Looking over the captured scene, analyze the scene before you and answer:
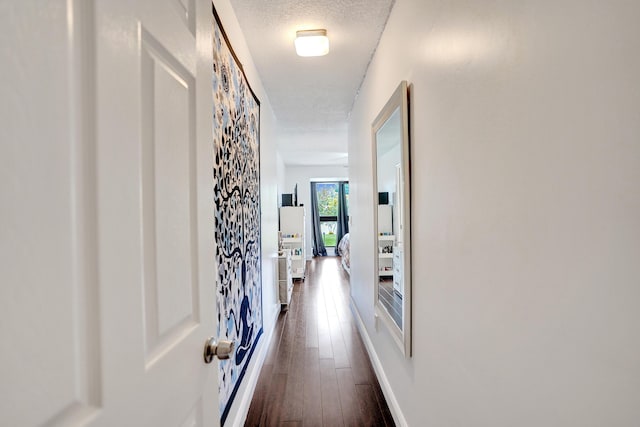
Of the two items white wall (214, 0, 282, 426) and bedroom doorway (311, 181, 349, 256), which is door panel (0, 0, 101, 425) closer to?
white wall (214, 0, 282, 426)

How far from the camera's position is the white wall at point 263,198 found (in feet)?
5.87

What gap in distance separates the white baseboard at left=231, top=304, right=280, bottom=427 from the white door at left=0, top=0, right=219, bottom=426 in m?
1.23

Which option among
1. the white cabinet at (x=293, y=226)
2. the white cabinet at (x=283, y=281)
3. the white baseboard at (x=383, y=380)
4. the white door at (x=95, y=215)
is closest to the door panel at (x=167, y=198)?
the white door at (x=95, y=215)

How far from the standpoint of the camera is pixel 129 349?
518 millimetres

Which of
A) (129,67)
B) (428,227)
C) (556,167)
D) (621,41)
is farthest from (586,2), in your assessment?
(428,227)

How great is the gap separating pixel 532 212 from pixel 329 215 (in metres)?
8.45

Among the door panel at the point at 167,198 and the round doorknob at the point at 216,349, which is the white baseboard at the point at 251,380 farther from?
the door panel at the point at 167,198

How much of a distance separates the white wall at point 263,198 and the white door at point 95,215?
117cm

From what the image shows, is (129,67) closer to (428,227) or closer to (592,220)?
(592,220)

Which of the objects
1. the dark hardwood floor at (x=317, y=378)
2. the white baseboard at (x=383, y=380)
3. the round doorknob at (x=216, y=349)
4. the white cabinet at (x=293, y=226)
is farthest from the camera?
the white cabinet at (x=293, y=226)

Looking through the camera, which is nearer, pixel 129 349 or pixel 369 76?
pixel 129 349

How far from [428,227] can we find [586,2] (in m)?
0.89

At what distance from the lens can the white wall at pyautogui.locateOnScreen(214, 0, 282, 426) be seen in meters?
1.79

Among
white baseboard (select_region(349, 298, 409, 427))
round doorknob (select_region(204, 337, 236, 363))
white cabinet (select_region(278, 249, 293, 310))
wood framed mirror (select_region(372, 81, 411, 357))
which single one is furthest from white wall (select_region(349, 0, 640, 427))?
white cabinet (select_region(278, 249, 293, 310))
